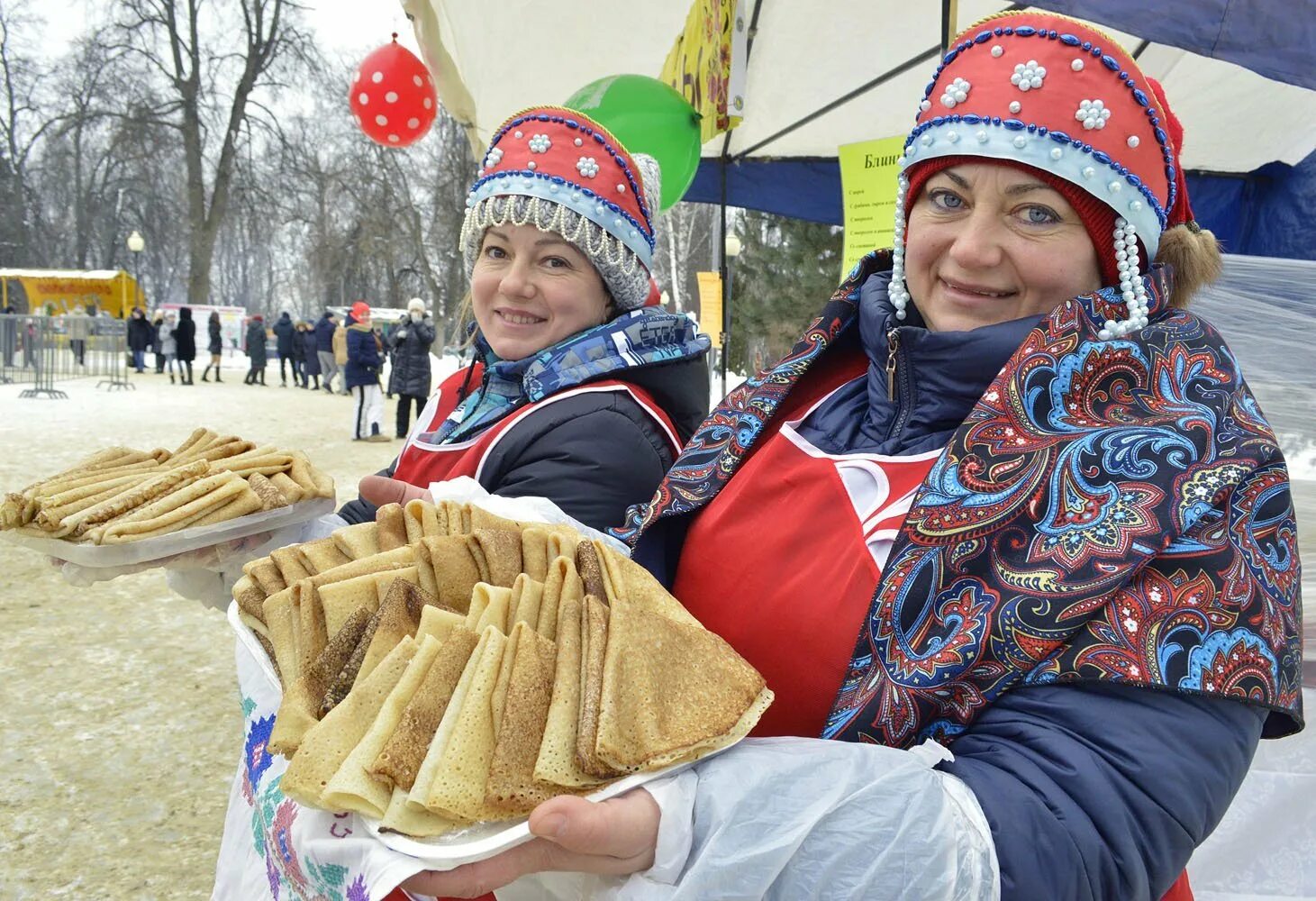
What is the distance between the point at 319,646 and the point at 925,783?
2.59ft

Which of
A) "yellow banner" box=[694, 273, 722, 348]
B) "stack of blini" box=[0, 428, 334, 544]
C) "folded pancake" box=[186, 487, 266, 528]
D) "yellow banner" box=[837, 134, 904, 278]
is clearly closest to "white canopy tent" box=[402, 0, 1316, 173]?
"yellow banner" box=[837, 134, 904, 278]

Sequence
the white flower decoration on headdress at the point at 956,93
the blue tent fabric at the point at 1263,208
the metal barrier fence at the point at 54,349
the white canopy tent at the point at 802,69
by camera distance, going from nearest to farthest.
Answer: the white flower decoration on headdress at the point at 956,93, the blue tent fabric at the point at 1263,208, the white canopy tent at the point at 802,69, the metal barrier fence at the point at 54,349

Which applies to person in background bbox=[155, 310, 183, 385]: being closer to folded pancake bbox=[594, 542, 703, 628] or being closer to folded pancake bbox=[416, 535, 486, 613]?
folded pancake bbox=[416, 535, 486, 613]

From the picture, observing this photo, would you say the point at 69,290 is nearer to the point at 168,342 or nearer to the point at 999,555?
the point at 168,342

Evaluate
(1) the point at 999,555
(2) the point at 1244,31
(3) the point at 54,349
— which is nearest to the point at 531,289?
(1) the point at 999,555

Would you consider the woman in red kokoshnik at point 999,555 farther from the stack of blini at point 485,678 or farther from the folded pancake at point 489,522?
the folded pancake at point 489,522

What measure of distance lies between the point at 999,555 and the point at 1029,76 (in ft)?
2.35

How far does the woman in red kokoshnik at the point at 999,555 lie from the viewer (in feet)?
2.81

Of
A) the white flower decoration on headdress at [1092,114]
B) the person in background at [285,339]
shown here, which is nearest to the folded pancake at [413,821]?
the white flower decoration on headdress at [1092,114]

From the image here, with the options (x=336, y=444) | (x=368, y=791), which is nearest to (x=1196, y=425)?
(x=368, y=791)

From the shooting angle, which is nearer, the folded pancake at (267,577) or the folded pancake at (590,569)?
the folded pancake at (590,569)

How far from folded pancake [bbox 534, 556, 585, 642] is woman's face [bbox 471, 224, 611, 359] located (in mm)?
1094

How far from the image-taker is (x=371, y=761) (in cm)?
91

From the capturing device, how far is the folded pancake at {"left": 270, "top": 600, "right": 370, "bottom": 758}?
3.28 feet
